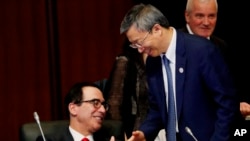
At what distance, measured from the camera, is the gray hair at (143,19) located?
2586 mm

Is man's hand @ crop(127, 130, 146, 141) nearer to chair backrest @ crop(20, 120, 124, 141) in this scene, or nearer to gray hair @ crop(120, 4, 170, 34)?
chair backrest @ crop(20, 120, 124, 141)

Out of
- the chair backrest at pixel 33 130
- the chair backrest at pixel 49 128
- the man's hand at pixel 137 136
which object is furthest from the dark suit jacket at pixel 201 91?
the chair backrest at pixel 33 130

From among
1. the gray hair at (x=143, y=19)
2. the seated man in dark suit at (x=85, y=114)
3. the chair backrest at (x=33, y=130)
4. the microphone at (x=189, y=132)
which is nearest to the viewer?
the microphone at (x=189, y=132)

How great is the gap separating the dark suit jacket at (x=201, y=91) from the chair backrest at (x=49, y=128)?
390mm

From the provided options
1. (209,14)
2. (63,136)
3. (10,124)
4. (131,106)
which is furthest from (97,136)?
(10,124)

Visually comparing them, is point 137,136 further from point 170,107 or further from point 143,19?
point 143,19

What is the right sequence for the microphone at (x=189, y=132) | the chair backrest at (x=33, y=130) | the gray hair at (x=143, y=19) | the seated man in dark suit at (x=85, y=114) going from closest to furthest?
the microphone at (x=189, y=132) < the gray hair at (x=143, y=19) < the chair backrest at (x=33, y=130) < the seated man in dark suit at (x=85, y=114)

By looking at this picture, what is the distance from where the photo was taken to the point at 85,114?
10.1 feet

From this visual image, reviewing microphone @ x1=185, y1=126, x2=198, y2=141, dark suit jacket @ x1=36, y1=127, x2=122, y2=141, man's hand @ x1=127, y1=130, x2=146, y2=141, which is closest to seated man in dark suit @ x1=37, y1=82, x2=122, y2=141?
dark suit jacket @ x1=36, y1=127, x2=122, y2=141

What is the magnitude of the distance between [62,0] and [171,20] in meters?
0.88

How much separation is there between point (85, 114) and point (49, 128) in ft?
0.71

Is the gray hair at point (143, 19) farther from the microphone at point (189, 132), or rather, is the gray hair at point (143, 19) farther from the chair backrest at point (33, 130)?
the chair backrest at point (33, 130)

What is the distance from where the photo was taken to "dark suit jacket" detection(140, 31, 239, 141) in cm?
253

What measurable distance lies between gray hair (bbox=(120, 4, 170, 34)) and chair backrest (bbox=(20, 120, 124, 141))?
0.64 m
